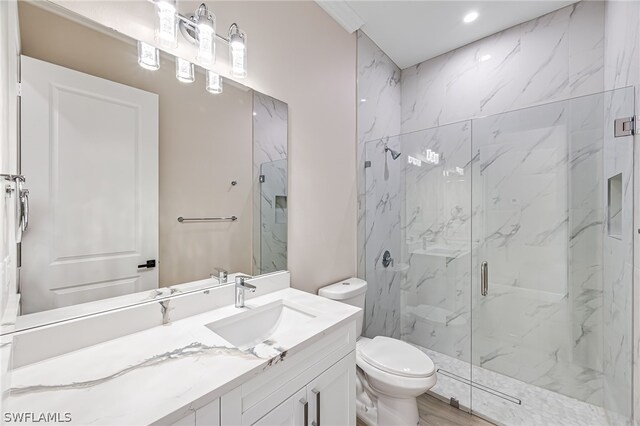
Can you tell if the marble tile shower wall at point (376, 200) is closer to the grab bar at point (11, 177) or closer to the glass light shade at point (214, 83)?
the glass light shade at point (214, 83)

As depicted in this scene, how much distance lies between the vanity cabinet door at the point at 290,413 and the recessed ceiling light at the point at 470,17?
8.49 ft

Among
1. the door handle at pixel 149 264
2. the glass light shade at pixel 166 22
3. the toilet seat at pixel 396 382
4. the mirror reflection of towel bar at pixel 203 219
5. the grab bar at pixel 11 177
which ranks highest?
the glass light shade at pixel 166 22

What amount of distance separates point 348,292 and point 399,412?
690mm

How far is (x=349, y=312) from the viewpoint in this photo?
1.19 metres

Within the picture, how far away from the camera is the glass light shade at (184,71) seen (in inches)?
44.9

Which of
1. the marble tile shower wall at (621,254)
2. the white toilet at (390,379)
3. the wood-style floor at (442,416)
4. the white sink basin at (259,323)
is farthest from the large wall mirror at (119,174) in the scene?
the marble tile shower wall at (621,254)

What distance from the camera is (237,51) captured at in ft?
4.18

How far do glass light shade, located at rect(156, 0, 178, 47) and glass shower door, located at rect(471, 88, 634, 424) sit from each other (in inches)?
80.3

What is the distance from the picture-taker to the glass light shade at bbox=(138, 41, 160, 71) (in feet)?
3.39

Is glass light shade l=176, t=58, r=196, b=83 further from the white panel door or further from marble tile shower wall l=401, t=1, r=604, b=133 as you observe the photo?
marble tile shower wall l=401, t=1, r=604, b=133

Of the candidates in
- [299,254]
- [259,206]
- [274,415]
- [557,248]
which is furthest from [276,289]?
[557,248]

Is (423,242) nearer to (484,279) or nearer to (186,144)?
(484,279)

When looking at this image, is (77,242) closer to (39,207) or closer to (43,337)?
(39,207)

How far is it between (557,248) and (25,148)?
279 cm
